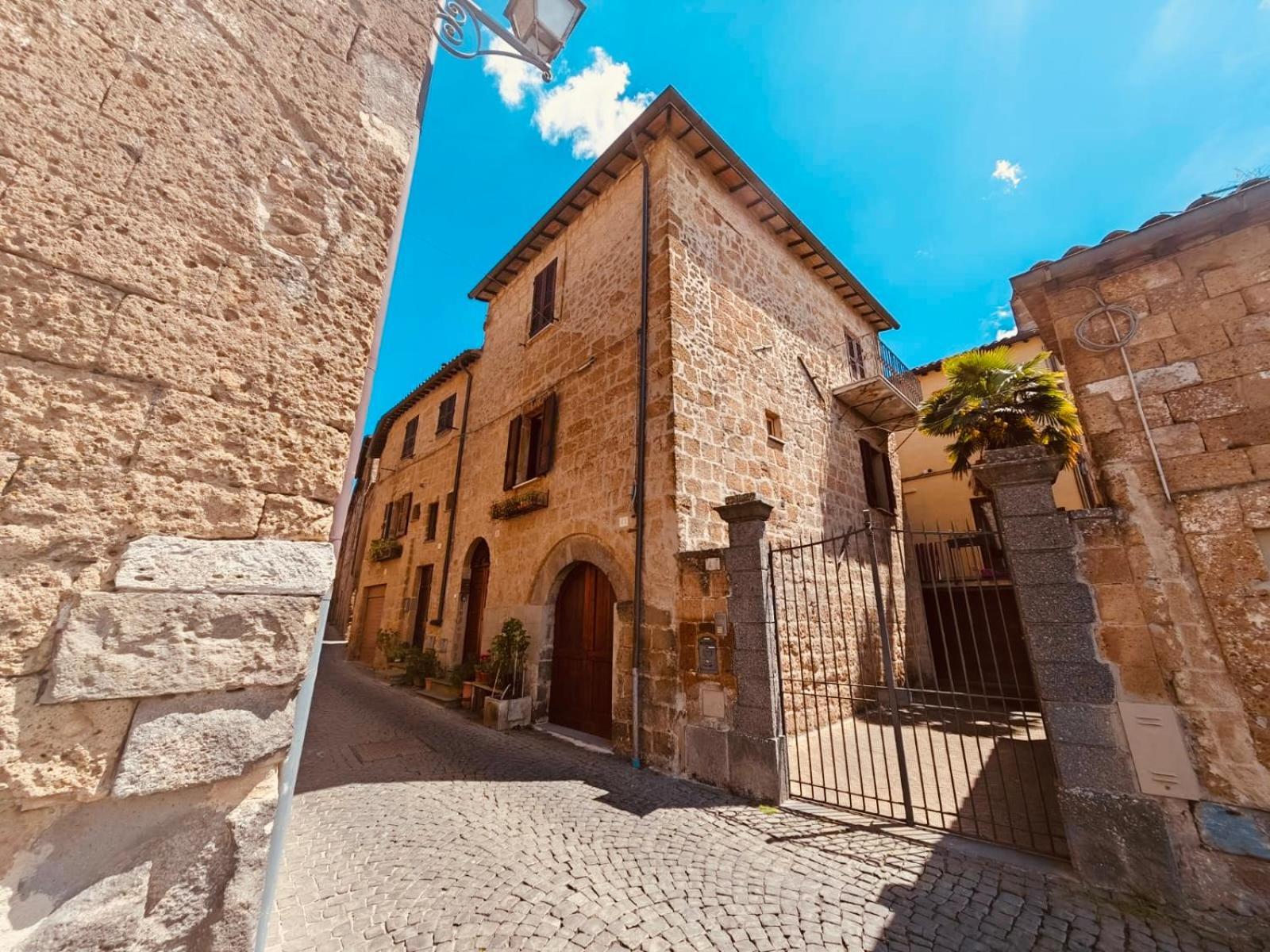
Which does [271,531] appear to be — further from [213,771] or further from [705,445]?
[705,445]

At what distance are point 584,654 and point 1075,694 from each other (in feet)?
17.7

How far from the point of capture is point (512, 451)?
30.6 ft

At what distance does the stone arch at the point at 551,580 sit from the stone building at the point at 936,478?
327 inches

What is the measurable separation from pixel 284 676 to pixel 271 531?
424mm

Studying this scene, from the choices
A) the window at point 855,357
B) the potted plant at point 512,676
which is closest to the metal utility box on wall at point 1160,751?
the potted plant at point 512,676

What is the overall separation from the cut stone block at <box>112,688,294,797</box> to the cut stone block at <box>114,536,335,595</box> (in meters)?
0.28

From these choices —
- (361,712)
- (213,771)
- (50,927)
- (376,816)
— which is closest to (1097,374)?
(213,771)

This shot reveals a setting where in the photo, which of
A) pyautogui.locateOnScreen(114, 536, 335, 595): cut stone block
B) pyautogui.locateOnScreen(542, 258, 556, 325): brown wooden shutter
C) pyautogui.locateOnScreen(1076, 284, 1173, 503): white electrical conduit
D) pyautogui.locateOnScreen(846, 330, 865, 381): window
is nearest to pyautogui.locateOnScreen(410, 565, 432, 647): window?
pyautogui.locateOnScreen(542, 258, 556, 325): brown wooden shutter

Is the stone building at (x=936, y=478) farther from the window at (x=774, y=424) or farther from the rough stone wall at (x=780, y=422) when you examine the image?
the window at (x=774, y=424)

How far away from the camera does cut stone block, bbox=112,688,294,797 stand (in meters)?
1.17

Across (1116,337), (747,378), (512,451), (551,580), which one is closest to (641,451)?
(747,378)

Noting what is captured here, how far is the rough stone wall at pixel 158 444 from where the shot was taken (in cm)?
112

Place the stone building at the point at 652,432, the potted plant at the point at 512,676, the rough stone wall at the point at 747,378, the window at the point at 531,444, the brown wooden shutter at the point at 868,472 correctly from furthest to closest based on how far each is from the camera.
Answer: the brown wooden shutter at the point at 868,472
the window at the point at 531,444
the potted plant at the point at 512,676
the rough stone wall at the point at 747,378
the stone building at the point at 652,432

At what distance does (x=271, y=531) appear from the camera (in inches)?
57.3
